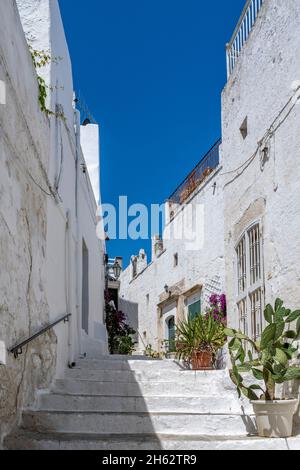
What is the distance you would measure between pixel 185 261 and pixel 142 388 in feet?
31.6

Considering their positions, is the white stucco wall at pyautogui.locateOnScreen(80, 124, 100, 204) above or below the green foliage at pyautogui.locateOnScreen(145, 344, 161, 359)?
above

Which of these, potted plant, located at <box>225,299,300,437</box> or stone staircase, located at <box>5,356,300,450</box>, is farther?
potted plant, located at <box>225,299,300,437</box>

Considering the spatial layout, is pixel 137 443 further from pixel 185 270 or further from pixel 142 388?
pixel 185 270

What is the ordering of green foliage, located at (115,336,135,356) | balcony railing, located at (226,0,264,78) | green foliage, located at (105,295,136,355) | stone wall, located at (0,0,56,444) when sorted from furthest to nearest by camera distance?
green foliage, located at (115,336,135,356), green foliage, located at (105,295,136,355), balcony railing, located at (226,0,264,78), stone wall, located at (0,0,56,444)

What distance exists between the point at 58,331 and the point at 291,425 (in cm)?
285

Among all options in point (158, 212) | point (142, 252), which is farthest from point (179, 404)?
point (142, 252)

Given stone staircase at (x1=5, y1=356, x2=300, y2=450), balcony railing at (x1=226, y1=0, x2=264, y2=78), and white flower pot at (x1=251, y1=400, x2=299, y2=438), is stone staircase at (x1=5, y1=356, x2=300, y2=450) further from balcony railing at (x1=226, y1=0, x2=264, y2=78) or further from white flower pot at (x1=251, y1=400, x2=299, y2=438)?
balcony railing at (x1=226, y1=0, x2=264, y2=78)

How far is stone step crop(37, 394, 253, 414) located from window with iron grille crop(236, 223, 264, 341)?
0.99m

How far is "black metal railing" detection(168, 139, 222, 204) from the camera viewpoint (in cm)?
1505

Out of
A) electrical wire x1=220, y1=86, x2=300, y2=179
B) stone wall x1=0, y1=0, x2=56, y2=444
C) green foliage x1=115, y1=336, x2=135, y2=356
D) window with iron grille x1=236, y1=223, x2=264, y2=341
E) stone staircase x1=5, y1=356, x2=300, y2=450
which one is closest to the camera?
stone wall x1=0, y1=0, x2=56, y2=444

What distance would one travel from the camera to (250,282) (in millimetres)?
7129

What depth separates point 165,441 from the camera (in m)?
5.02

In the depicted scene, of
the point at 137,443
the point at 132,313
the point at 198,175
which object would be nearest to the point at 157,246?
the point at 198,175

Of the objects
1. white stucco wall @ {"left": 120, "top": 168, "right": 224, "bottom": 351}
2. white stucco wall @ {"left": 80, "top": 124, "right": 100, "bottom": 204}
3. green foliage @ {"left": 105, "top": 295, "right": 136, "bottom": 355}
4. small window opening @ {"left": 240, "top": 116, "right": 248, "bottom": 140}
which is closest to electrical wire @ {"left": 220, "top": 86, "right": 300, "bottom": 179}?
small window opening @ {"left": 240, "top": 116, "right": 248, "bottom": 140}
